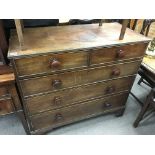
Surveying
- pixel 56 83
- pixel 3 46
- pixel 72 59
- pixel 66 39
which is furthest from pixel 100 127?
pixel 3 46

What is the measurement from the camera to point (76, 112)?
165cm

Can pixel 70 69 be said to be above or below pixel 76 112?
above

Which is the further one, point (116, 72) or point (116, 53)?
point (116, 72)

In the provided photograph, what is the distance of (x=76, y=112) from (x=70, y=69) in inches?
22.2

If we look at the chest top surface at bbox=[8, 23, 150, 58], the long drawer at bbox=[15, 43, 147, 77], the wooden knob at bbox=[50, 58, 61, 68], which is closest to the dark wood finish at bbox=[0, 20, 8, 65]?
the chest top surface at bbox=[8, 23, 150, 58]

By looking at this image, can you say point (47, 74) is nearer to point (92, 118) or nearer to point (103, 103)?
point (103, 103)

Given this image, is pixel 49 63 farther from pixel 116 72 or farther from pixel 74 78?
pixel 116 72

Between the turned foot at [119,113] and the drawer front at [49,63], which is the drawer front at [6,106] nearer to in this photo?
the drawer front at [49,63]

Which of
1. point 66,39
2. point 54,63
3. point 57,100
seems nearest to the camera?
point 54,63

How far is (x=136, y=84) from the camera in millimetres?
2473

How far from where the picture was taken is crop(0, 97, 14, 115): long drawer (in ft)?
4.09

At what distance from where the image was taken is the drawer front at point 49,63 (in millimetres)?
1098
